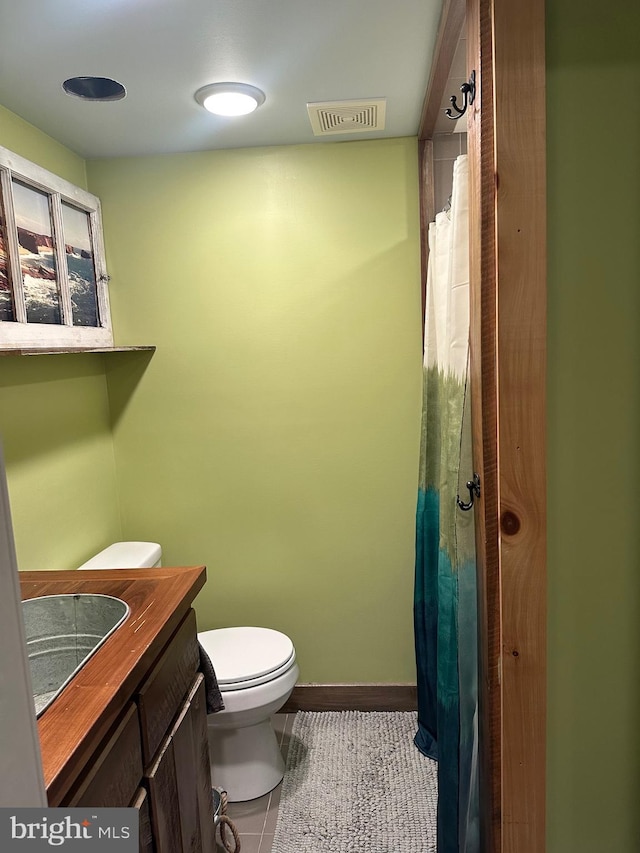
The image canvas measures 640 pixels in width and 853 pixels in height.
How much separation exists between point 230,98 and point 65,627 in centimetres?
158

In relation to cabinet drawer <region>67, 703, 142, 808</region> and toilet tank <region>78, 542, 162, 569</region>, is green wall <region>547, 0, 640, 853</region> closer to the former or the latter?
cabinet drawer <region>67, 703, 142, 808</region>

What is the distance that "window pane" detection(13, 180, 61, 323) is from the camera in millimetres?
1807

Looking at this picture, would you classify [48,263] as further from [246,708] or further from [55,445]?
[246,708]

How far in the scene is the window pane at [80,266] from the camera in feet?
6.88

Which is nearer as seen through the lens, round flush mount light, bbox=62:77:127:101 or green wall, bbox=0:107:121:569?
round flush mount light, bbox=62:77:127:101

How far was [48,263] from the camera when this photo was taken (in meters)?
1.94

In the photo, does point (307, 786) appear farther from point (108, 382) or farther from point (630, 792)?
point (108, 382)

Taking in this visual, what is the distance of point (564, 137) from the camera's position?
3.59ft

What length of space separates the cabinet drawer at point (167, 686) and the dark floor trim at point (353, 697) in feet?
3.59

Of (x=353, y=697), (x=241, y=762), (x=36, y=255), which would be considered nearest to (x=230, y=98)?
(x=36, y=255)

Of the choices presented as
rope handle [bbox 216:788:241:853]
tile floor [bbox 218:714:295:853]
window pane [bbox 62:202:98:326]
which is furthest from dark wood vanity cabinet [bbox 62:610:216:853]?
window pane [bbox 62:202:98:326]

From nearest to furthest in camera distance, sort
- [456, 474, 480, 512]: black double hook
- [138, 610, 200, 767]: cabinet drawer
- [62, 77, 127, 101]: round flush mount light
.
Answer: [138, 610, 200, 767]: cabinet drawer < [456, 474, 480, 512]: black double hook < [62, 77, 127, 101]: round flush mount light

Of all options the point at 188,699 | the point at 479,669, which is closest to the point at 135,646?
the point at 188,699

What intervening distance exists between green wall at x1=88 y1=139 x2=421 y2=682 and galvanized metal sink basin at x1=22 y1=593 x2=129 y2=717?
39.5 inches
